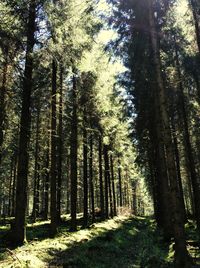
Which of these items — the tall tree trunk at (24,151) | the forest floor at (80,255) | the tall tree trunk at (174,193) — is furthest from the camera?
the tall tree trunk at (24,151)

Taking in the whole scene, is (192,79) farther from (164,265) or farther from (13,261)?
(13,261)

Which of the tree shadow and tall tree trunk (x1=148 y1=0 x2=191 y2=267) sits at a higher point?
tall tree trunk (x1=148 y1=0 x2=191 y2=267)

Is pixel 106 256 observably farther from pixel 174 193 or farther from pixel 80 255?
pixel 174 193

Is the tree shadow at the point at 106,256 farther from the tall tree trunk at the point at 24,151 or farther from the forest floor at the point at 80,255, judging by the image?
the tall tree trunk at the point at 24,151

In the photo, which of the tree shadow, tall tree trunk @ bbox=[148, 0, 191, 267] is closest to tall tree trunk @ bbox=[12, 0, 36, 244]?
the tree shadow

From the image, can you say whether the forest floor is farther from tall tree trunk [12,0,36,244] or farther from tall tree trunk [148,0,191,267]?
tall tree trunk [148,0,191,267]

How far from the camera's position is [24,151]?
46.3ft

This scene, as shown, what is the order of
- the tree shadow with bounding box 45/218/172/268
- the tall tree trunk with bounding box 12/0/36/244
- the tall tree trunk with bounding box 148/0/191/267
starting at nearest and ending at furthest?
the tall tree trunk with bounding box 148/0/191/267 < the tree shadow with bounding box 45/218/172/268 < the tall tree trunk with bounding box 12/0/36/244

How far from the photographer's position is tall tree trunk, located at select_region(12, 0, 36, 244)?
13.5 meters

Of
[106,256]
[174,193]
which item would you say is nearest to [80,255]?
[106,256]

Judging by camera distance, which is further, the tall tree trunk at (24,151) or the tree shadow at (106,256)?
the tall tree trunk at (24,151)

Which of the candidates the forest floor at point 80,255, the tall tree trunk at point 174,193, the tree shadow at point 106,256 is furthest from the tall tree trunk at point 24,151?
the tall tree trunk at point 174,193

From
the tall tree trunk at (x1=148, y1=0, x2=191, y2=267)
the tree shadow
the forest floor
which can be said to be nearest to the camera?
the tall tree trunk at (x1=148, y1=0, x2=191, y2=267)

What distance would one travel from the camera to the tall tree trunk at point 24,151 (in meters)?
13.5
